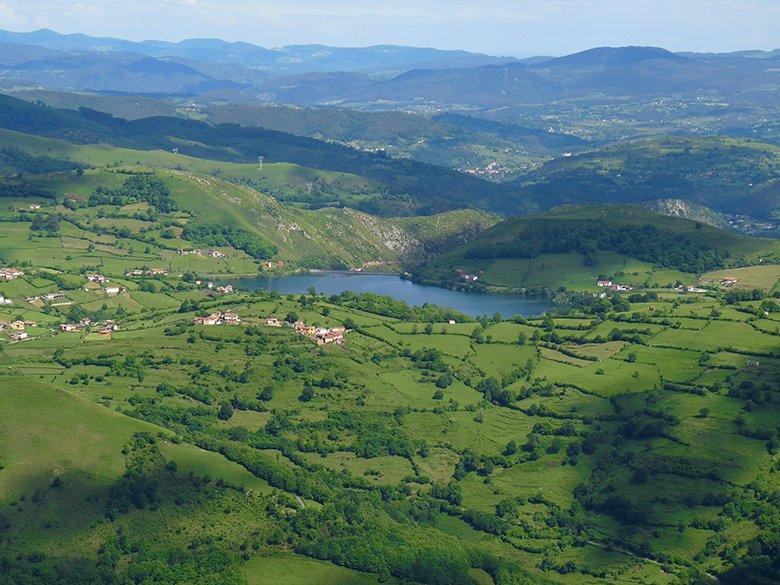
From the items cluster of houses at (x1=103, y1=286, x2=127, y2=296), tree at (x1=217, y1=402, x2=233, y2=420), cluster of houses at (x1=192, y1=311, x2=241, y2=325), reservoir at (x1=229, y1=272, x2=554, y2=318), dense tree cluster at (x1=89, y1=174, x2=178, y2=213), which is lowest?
reservoir at (x1=229, y1=272, x2=554, y2=318)

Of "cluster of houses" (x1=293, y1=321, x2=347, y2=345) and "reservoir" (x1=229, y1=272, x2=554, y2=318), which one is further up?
"cluster of houses" (x1=293, y1=321, x2=347, y2=345)

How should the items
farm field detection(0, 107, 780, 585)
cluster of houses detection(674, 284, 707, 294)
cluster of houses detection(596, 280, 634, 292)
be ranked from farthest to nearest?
cluster of houses detection(596, 280, 634, 292) → cluster of houses detection(674, 284, 707, 294) → farm field detection(0, 107, 780, 585)

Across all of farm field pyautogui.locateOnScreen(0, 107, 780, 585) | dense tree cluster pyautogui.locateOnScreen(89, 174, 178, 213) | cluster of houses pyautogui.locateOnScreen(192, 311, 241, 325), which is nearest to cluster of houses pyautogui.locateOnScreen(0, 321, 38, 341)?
farm field pyautogui.locateOnScreen(0, 107, 780, 585)

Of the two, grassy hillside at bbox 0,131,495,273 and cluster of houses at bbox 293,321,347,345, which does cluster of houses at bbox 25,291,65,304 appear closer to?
grassy hillside at bbox 0,131,495,273

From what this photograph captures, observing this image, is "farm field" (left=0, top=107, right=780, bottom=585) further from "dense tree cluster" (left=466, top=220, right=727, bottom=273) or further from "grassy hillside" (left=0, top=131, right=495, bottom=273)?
"grassy hillside" (left=0, top=131, right=495, bottom=273)

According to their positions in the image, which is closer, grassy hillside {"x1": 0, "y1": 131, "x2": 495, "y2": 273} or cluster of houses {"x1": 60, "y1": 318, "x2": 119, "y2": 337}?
cluster of houses {"x1": 60, "y1": 318, "x2": 119, "y2": 337}

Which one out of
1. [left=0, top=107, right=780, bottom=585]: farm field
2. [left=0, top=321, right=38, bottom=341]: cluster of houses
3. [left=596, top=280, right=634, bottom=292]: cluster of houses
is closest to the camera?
[left=0, top=107, right=780, bottom=585]: farm field

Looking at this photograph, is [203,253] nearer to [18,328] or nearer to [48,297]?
[48,297]
